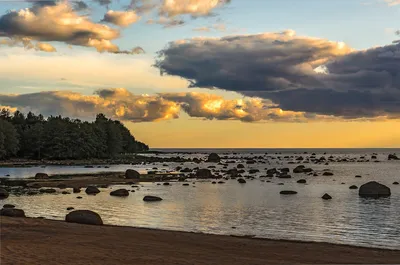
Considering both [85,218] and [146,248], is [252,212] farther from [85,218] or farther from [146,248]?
[146,248]

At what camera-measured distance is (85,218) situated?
2686 cm

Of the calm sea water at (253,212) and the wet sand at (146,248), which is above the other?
the wet sand at (146,248)

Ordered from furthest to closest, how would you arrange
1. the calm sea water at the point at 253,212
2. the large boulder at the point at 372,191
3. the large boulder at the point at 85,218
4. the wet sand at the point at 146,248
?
the large boulder at the point at 372,191, the calm sea water at the point at 253,212, the large boulder at the point at 85,218, the wet sand at the point at 146,248

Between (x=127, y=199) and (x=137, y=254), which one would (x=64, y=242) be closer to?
(x=137, y=254)

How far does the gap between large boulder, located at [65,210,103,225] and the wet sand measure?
54.8 inches

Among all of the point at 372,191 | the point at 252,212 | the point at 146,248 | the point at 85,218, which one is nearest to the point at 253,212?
the point at 252,212

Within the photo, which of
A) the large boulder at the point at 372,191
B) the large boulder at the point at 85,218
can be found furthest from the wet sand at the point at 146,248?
the large boulder at the point at 372,191

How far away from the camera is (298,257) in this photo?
18.8 meters

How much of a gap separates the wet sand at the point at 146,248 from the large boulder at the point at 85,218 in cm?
139

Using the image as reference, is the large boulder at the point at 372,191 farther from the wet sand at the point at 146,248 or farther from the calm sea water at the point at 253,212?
the wet sand at the point at 146,248

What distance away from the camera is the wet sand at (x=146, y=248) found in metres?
16.8

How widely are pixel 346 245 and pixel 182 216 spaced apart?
1390cm

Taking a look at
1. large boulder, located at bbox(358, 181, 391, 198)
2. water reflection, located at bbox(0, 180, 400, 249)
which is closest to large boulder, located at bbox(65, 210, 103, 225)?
water reflection, located at bbox(0, 180, 400, 249)

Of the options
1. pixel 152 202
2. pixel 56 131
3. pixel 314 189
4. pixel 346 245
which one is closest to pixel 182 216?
pixel 152 202
